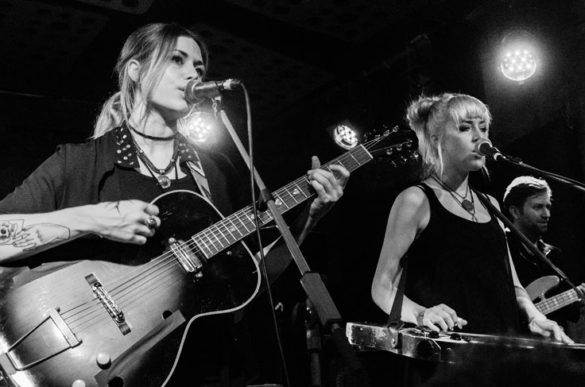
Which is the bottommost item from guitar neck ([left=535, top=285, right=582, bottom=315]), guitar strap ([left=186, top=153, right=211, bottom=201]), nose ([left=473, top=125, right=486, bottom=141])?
guitar neck ([left=535, top=285, right=582, bottom=315])

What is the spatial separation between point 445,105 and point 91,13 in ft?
11.1

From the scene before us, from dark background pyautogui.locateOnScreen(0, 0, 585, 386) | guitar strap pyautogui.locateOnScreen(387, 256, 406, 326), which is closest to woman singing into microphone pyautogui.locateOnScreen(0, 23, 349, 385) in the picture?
guitar strap pyautogui.locateOnScreen(387, 256, 406, 326)

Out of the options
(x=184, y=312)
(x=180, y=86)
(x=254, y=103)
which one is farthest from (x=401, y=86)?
(x=184, y=312)

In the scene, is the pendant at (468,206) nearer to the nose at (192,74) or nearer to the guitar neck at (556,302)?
the nose at (192,74)

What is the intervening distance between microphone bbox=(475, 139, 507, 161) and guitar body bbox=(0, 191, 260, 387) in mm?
1444

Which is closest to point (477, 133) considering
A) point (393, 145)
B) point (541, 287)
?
point (393, 145)

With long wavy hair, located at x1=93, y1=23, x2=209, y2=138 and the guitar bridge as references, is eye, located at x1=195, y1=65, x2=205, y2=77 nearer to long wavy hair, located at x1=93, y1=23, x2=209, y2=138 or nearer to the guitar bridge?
long wavy hair, located at x1=93, y1=23, x2=209, y2=138

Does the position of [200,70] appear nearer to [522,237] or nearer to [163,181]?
[163,181]

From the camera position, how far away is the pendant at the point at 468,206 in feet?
10.7

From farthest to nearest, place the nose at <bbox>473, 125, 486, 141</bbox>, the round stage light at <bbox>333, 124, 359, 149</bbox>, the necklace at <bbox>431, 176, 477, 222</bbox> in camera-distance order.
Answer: the round stage light at <bbox>333, 124, 359, 149</bbox>
the nose at <bbox>473, 125, 486, 141</bbox>
the necklace at <bbox>431, 176, 477, 222</bbox>

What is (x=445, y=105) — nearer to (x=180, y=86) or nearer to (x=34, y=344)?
(x=180, y=86)

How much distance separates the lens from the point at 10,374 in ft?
6.62

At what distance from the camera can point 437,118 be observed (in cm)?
352

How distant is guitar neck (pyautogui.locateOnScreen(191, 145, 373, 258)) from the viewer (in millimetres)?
2422
